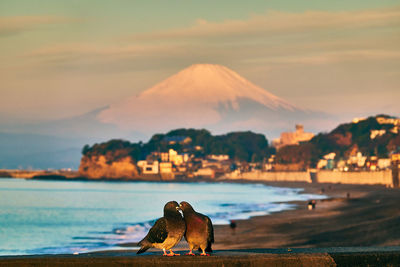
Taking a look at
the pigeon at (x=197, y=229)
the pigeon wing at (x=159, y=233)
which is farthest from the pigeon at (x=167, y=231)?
the pigeon at (x=197, y=229)

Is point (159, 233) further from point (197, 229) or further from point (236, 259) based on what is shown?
point (236, 259)

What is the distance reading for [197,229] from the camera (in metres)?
11.2

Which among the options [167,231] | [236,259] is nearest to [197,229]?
[167,231]

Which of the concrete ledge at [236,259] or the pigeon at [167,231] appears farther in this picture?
the pigeon at [167,231]

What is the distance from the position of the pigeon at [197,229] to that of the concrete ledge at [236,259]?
0.26 m

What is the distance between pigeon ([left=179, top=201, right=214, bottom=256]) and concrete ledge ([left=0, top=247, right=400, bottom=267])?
0.26 m

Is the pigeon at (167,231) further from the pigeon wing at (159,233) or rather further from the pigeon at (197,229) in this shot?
the pigeon at (197,229)

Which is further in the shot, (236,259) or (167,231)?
(167,231)

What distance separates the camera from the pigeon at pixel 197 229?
11.1 m

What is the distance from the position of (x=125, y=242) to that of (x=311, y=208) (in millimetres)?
37913

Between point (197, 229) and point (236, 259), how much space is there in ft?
2.44

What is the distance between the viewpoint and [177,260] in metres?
10.8

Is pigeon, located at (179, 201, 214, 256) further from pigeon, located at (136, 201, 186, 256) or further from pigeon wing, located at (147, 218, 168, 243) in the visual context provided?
pigeon wing, located at (147, 218, 168, 243)

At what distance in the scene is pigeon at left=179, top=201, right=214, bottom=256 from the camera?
438 inches
